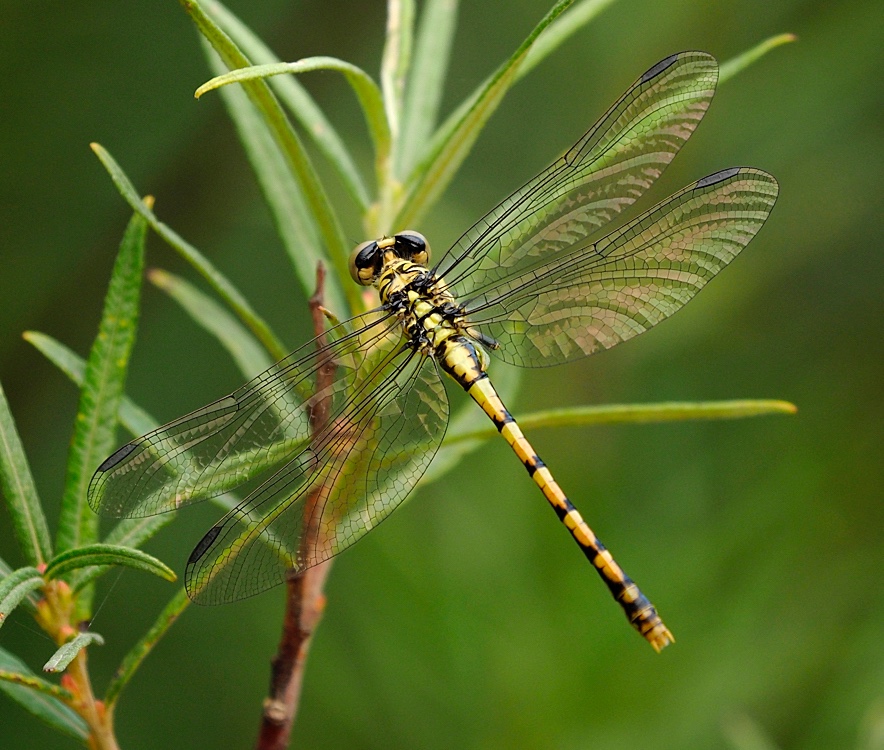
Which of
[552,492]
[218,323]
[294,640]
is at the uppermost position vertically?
[218,323]

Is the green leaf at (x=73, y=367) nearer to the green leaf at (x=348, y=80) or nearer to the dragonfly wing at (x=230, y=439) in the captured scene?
the dragonfly wing at (x=230, y=439)

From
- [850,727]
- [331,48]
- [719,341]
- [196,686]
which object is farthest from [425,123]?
[196,686]

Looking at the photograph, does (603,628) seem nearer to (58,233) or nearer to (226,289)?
(226,289)

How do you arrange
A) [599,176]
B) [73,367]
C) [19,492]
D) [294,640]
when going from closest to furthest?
[19,492]
[294,640]
[73,367]
[599,176]

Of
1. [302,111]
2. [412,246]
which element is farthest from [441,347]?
[302,111]

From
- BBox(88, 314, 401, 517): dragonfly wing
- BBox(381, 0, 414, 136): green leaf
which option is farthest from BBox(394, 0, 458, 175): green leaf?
BBox(88, 314, 401, 517): dragonfly wing

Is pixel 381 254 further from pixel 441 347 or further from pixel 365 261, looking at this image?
pixel 441 347
